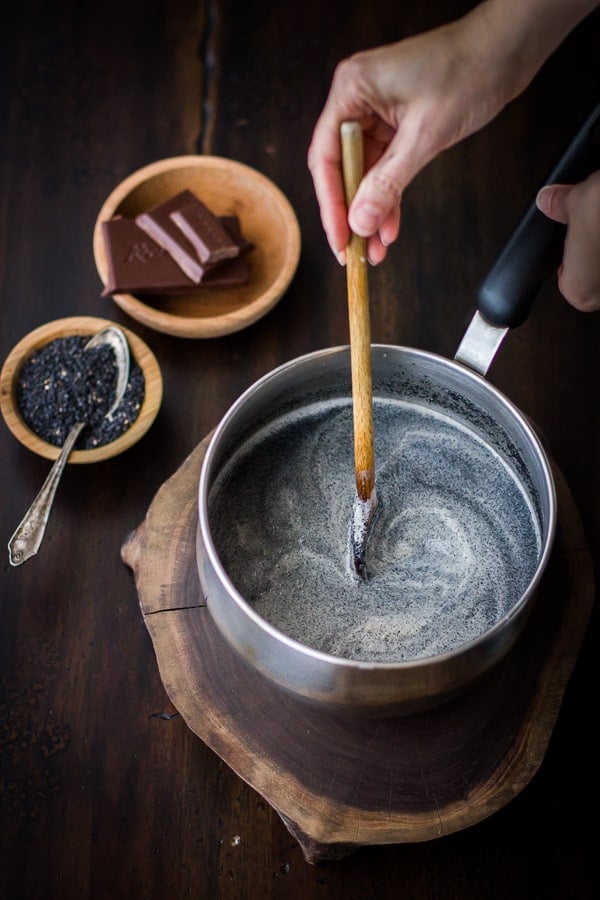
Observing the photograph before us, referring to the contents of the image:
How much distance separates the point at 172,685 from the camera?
1.04 m

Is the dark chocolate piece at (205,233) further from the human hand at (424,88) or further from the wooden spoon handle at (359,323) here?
the wooden spoon handle at (359,323)

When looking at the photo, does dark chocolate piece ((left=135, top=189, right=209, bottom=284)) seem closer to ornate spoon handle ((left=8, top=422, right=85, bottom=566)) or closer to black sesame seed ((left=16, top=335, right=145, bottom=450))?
black sesame seed ((left=16, top=335, right=145, bottom=450))

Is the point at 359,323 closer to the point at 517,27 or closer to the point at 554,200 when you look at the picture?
the point at 554,200

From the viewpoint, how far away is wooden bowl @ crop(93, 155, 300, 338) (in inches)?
54.9

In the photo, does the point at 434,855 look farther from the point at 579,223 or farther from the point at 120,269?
the point at 120,269

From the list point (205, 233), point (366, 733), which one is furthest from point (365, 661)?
point (205, 233)

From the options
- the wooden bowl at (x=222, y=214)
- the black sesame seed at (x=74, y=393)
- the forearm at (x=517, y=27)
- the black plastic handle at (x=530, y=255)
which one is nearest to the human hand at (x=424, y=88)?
the forearm at (x=517, y=27)

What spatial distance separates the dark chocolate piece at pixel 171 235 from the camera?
1401mm

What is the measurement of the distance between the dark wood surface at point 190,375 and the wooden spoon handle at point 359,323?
42 centimetres

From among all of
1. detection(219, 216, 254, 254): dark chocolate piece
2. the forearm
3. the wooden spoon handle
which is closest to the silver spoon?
detection(219, 216, 254, 254): dark chocolate piece

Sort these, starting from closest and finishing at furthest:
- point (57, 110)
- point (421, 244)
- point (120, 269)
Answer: point (120, 269)
point (421, 244)
point (57, 110)

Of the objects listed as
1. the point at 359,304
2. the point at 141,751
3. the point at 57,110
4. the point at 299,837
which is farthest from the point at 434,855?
the point at 57,110

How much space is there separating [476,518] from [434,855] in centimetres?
43

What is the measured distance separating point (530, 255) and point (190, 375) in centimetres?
59
